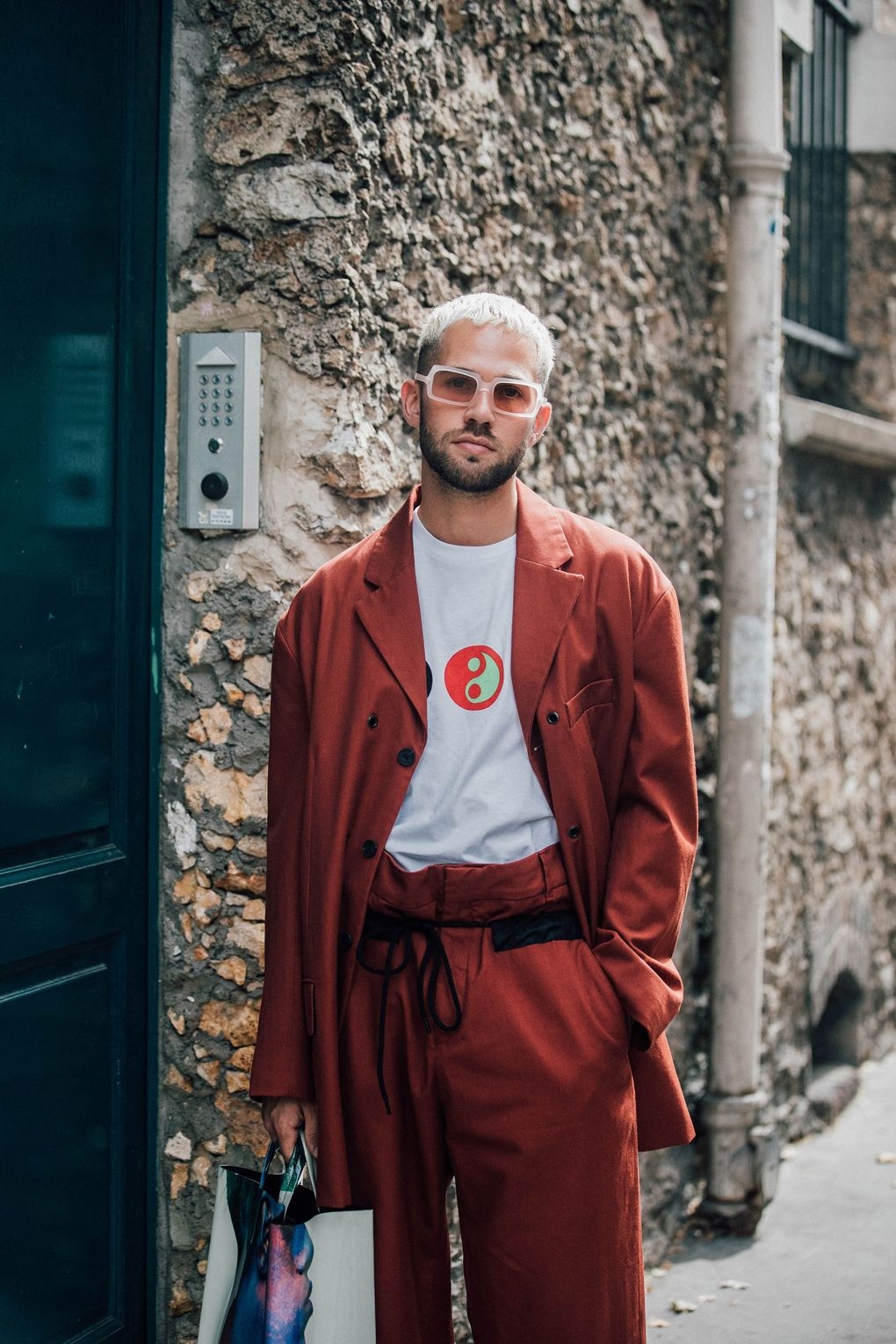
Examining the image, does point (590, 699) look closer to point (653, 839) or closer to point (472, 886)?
point (653, 839)

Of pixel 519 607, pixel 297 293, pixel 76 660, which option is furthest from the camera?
pixel 297 293

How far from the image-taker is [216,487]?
9.10 ft

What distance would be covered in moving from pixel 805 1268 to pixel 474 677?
251 cm

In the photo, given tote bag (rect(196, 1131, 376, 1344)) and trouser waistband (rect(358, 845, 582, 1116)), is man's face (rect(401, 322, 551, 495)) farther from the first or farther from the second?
tote bag (rect(196, 1131, 376, 1344))

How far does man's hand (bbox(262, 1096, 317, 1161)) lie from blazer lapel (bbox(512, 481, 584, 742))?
0.73m

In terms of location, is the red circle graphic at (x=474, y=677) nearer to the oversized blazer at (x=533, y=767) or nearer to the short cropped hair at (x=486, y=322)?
the oversized blazer at (x=533, y=767)

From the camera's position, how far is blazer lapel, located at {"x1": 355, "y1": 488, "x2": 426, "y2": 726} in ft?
7.60

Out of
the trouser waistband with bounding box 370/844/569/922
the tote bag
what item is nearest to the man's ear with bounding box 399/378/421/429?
the trouser waistband with bounding box 370/844/569/922

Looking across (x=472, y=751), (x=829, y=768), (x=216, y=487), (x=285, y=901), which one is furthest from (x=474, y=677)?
(x=829, y=768)

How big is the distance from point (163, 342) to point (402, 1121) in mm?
1578

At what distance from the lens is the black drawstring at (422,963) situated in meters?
2.25

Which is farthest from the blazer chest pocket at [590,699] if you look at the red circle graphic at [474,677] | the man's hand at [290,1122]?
the man's hand at [290,1122]

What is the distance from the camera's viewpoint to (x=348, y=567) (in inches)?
96.3

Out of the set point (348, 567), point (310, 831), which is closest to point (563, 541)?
point (348, 567)
